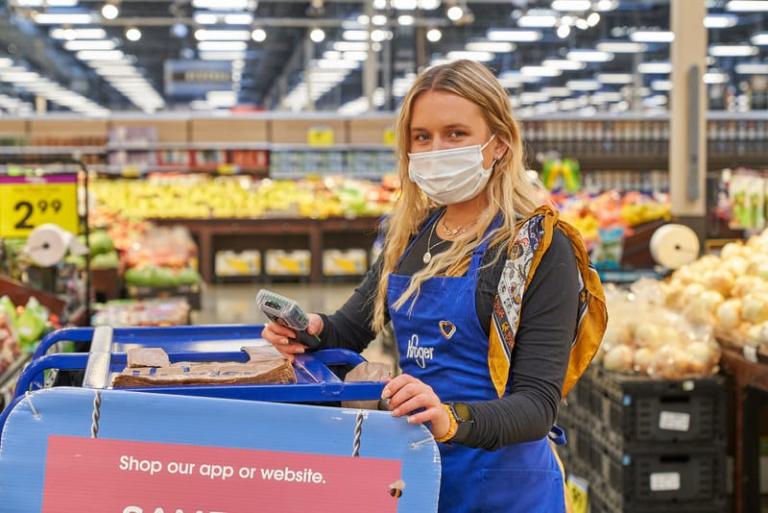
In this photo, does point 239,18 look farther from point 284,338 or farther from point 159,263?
point 284,338

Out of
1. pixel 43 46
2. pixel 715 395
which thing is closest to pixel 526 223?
pixel 715 395

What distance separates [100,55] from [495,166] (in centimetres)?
2950

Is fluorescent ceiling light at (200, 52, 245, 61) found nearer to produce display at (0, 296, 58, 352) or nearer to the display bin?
produce display at (0, 296, 58, 352)

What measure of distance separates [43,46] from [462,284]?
29997 millimetres

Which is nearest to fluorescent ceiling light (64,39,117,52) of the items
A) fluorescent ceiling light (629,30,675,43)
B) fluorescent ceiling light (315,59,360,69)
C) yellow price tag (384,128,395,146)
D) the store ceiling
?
the store ceiling

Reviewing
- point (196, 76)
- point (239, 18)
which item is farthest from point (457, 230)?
point (196, 76)

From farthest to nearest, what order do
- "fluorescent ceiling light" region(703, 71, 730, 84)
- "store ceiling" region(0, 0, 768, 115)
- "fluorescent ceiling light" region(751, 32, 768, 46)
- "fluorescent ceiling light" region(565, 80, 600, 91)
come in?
"fluorescent ceiling light" region(565, 80, 600, 91)
"fluorescent ceiling light" region(703, 71, 730, 84)
"fluorescent ceiling light" region(751, 32, 768, 46)
"store ceiling" region(0, 0, 768, 115)

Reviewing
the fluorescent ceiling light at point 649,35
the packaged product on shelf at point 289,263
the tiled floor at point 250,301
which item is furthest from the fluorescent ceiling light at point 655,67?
the tiled floor at point 250,301

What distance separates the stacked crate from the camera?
4.16 m

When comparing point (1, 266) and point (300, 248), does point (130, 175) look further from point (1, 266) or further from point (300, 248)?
point (1, 266)

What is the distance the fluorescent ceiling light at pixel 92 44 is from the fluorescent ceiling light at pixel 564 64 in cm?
1207

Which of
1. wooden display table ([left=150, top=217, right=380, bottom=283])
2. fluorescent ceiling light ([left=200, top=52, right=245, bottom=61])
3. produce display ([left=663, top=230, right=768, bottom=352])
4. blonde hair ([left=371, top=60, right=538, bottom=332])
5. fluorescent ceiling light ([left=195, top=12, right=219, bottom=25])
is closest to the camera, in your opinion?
blonde hair ([left=371, top=60, right=538, bottom=332])

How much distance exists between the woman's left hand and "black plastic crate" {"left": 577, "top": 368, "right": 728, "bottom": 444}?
2640 mm

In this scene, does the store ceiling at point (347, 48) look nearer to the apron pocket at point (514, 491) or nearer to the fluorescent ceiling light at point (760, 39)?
the fluorescent ceiling light at point (760, 39)
